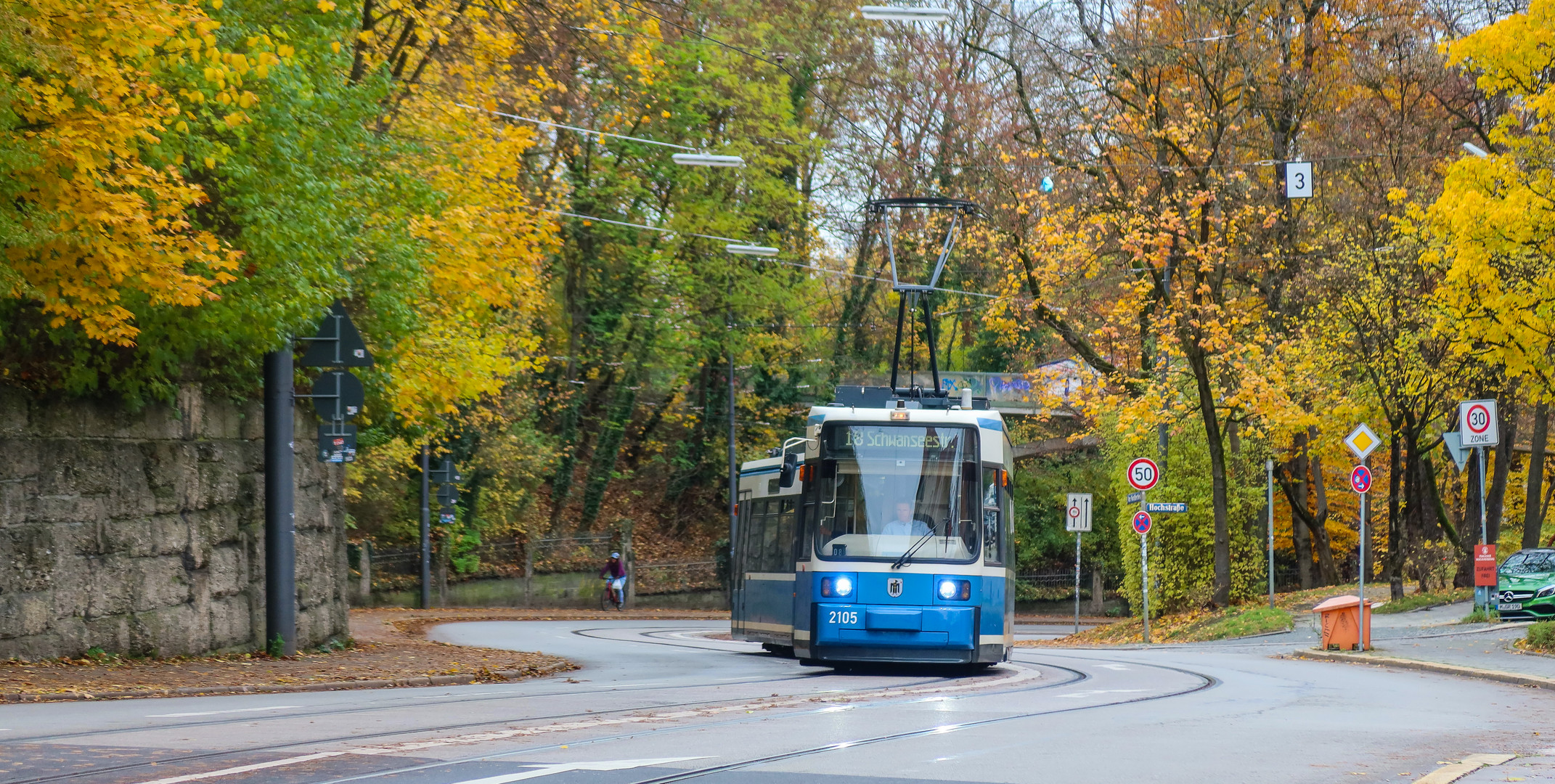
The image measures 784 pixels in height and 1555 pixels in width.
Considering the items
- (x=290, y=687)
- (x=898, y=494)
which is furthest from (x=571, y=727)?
(x=898, y=494)

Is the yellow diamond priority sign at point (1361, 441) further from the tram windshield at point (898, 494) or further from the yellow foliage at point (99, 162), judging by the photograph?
the yellow foliage at point (99, 162)

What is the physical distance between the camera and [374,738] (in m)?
9.89

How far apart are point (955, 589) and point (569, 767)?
9682 millimetres

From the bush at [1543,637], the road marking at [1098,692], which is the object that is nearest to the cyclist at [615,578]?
the bush at [1543,637]

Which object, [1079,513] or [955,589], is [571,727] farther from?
[1079,513]

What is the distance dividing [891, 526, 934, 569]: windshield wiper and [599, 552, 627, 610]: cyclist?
29237 millimetres

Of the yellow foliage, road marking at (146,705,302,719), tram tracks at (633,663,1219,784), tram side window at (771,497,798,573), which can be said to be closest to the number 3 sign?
tram side window at (771,497,798,573)

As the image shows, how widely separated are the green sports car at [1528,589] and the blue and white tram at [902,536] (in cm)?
1471

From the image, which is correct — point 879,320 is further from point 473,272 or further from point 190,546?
point 190,546

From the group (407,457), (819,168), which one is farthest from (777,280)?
(407,457)

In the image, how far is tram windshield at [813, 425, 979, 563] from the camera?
17.9m

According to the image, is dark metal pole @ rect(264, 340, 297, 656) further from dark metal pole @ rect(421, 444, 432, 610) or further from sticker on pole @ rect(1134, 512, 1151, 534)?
dark metal pole @ rect(421, 444, 432, 610)

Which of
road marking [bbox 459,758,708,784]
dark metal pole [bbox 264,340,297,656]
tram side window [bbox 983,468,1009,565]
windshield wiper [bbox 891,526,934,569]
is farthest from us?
dark metal pole [bbox 264,340,297,656]

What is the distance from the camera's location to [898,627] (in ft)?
57.9
